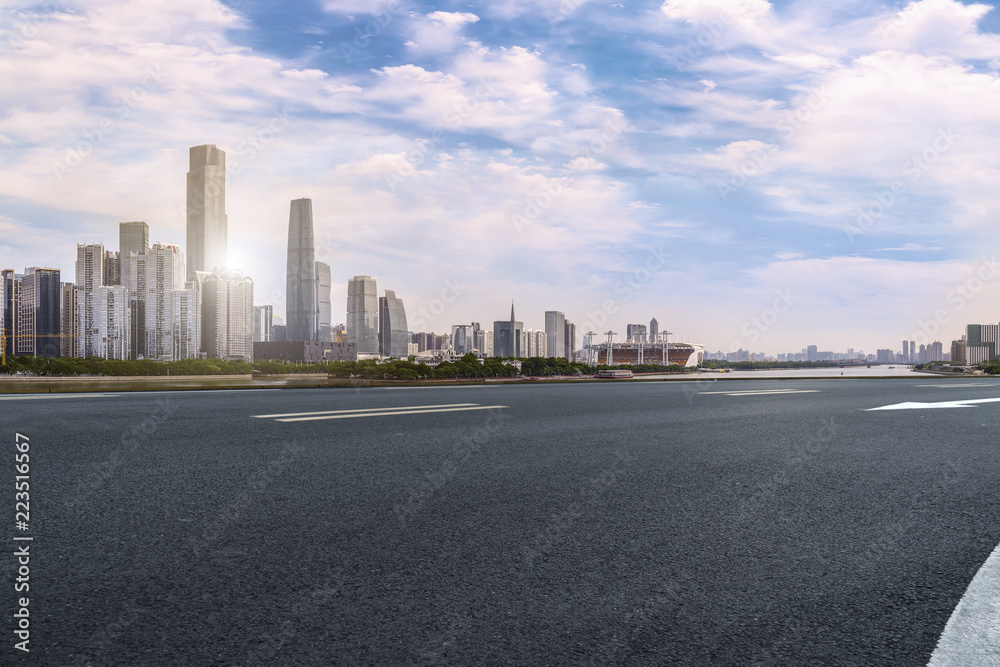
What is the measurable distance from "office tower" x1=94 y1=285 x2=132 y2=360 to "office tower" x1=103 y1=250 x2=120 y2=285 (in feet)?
73.4

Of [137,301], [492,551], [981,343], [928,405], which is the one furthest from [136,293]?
[981,343]

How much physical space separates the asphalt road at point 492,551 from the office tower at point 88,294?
138 metres

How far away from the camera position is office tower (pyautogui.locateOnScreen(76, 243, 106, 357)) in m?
124

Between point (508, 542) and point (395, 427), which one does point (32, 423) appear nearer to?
point (395, 427)

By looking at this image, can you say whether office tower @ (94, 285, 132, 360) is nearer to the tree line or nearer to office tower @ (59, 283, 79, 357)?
office tower @ (59, 283, 79, 357)

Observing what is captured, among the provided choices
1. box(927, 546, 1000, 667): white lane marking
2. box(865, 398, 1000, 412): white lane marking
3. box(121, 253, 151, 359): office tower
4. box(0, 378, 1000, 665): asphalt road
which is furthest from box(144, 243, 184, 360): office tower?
box(927, 546, 1000, 667): white lane marking

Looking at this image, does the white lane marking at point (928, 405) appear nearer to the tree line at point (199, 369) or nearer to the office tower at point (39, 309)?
the tree line at point (199, 369)

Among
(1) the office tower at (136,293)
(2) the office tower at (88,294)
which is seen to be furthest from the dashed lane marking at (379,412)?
(1) the office tower at (136,293)

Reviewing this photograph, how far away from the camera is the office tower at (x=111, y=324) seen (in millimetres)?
125438

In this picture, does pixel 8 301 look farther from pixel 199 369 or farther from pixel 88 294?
pixel 199 369

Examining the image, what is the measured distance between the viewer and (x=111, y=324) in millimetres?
129875

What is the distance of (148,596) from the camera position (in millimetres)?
2928

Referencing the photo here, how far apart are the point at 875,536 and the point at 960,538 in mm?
599

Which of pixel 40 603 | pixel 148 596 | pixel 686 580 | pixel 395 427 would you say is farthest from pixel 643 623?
pixel 395 427
